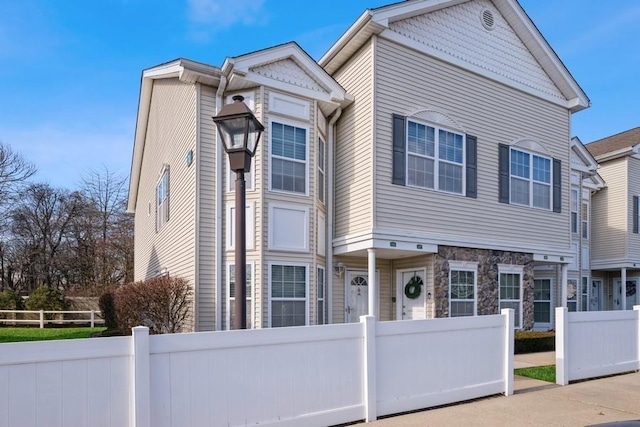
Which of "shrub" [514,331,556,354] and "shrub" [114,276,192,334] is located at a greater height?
"shrub" [114,276,192,334]

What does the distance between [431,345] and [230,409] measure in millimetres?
2793

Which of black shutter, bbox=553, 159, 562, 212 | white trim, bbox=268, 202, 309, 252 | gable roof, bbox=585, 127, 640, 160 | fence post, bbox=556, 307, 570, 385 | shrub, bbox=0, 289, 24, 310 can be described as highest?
gable roof, bbox=585, 127, 640, 160

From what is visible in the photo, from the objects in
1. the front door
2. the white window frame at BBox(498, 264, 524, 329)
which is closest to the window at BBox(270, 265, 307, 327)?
the white window frame at BBox(498, 264, 524, 329)

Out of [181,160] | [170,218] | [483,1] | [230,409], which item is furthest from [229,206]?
[483,1]

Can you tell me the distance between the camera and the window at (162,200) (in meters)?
13.9

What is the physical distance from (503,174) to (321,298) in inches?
233

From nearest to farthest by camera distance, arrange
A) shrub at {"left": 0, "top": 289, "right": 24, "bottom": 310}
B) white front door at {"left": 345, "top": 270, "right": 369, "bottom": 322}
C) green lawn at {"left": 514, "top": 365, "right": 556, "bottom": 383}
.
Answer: green lawn at {"left": 514, "top": 365, "right": 556, "bottom": 383}
white front door at {"left": 345, "top": 270, "right": 369, "bottom": 322}
shrub at {"left": 0, "top": 289, "right": 24, "bottom": 310}

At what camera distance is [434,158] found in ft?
39.5

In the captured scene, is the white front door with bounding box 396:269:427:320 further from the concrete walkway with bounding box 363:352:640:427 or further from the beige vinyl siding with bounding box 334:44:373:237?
the concrete walkway with bounding box 363:352:640:427

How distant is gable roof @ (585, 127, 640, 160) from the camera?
2008cm

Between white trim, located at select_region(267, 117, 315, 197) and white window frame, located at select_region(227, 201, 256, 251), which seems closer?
white window frame, located at select_region(227, 201, 256, 251)

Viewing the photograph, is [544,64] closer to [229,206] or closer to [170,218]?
[229,206]

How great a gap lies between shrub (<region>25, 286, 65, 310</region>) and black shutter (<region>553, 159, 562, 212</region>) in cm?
2141

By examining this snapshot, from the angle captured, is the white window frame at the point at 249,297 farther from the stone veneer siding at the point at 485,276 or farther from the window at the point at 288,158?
the stone veneer siding at the point at 485,276
